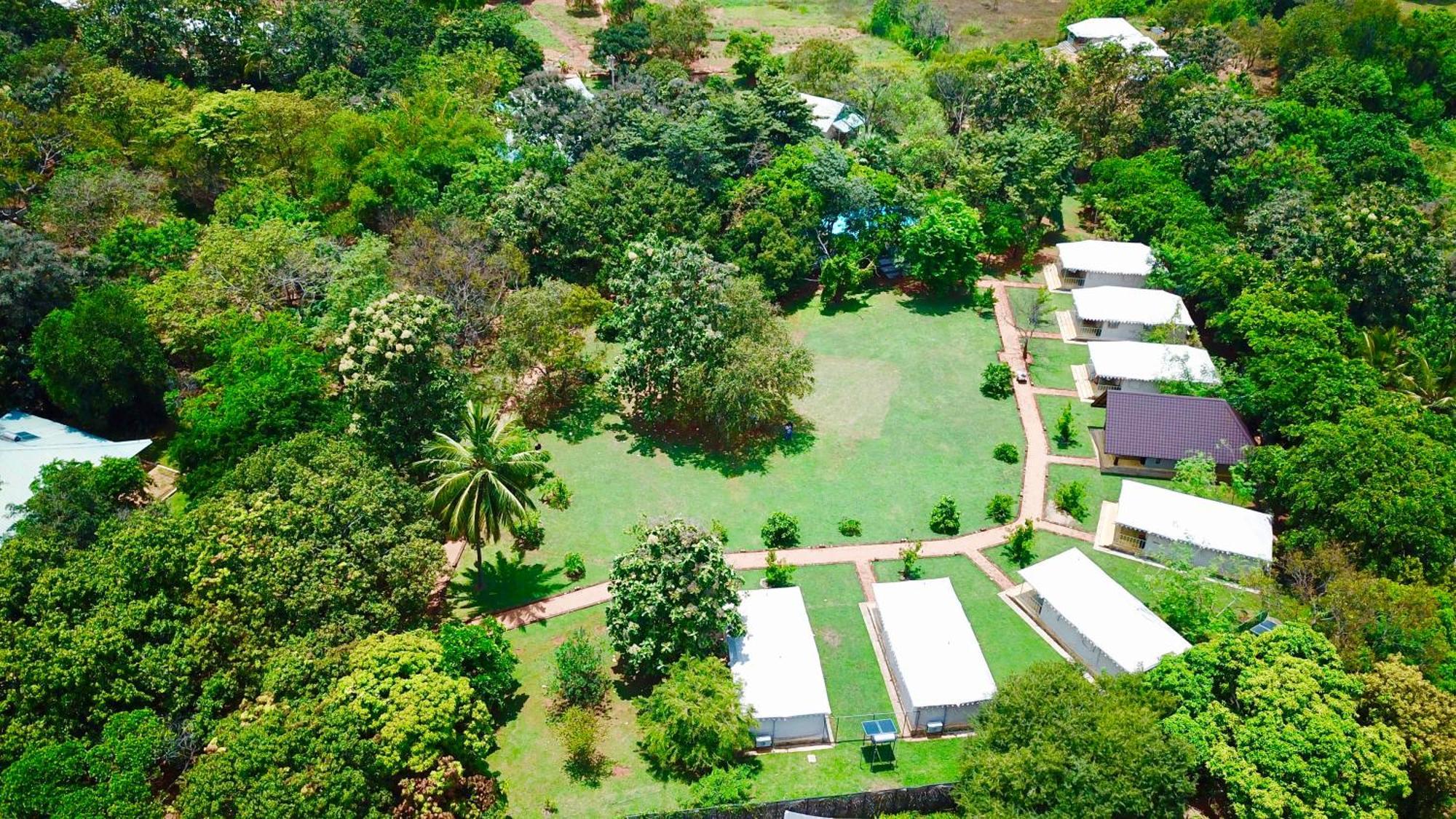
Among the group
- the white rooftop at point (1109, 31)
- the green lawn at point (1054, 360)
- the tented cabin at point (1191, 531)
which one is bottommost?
the green lawn at point (1054, 360)

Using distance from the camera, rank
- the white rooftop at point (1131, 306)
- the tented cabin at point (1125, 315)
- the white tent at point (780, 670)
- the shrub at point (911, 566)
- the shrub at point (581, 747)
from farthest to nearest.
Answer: the white rooftop at point (1131, 306) < the tented cabin at point (1125, 315) < the shrub at point (911, 566) < the white tent at point (780, 670) < the shrub at point (581, 747)

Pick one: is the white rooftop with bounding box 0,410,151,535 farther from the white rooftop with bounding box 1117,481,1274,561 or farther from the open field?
the white rooftop with bounding box 1117,481,1274,561

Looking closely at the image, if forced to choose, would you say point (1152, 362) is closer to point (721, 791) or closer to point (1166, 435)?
point (1166, 435)

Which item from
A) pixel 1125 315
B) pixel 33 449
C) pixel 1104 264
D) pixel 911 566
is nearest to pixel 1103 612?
pixel 911 566

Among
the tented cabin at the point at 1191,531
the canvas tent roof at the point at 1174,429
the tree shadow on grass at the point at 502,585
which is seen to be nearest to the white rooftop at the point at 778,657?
the tree shadow on grass at the point at 502,585

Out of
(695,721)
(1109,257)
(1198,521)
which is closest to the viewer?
(695,721)

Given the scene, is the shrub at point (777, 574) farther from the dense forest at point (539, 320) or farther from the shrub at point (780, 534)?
the dense forest at point (539, 320)

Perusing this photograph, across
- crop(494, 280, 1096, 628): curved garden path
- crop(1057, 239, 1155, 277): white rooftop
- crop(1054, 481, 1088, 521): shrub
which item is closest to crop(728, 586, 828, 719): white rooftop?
crop(494, 280, 1096, 628): curved garden path
